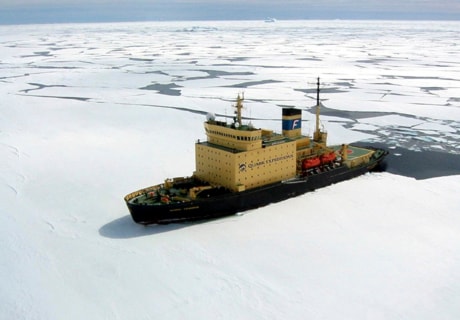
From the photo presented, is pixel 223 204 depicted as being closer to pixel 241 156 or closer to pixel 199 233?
pixel 199 233

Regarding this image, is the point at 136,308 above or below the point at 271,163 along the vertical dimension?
below

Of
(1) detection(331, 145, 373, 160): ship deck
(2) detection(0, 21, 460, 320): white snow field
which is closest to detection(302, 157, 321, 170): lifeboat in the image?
(2) detection(0, 21, 460, 320): white snow field

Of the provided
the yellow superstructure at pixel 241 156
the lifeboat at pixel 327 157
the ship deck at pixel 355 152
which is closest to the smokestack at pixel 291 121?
the yellow superstructure at pixel 241 156

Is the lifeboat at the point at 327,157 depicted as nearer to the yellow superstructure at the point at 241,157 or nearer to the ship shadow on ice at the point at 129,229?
the yellow superstructure at the point at 241,157

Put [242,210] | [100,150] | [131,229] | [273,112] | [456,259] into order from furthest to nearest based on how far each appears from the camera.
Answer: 1. [273,112]
2. [100,150]
3. [242,210]
4. [131,229]
5. [456,259]

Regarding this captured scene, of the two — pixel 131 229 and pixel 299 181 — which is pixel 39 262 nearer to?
pixel 131 229

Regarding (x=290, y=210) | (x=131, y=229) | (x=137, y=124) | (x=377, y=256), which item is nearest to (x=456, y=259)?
(x=377, y=256)
